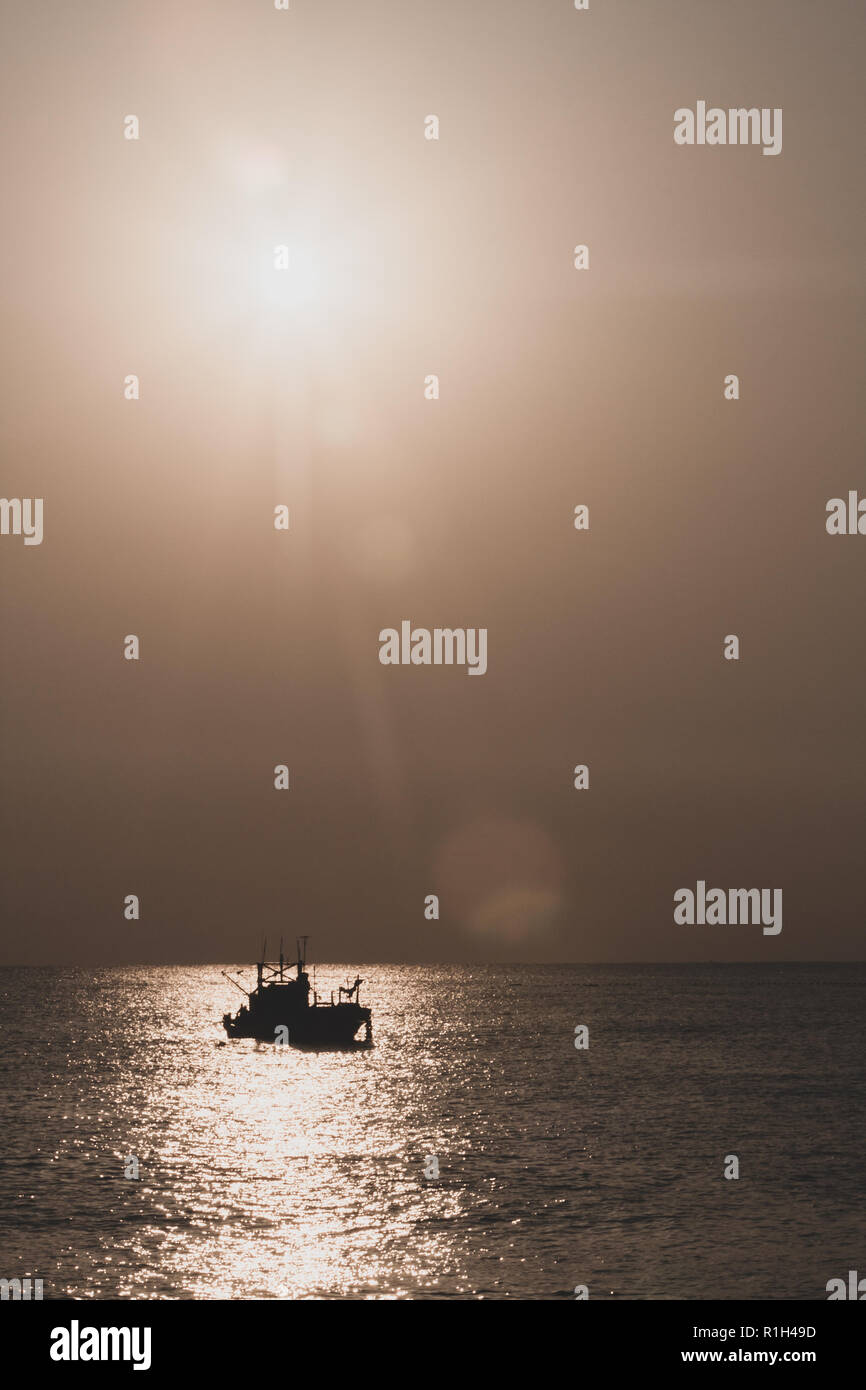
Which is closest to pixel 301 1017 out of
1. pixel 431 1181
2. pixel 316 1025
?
pixel 316 1025

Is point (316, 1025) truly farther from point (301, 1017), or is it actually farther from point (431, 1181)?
point (431, 1181)

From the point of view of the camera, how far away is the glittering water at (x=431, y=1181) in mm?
39000

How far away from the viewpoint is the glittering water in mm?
39000

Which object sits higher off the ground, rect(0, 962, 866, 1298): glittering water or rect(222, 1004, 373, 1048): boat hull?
rect(222, 1004, 373, 1048): boat hull

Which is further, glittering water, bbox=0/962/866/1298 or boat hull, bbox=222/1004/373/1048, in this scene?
boat hull, bbox=222/1004/373/1048

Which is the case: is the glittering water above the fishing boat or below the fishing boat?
below

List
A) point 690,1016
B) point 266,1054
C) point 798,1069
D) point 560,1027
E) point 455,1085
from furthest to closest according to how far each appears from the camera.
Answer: point 690,1016, point 560,1027, point 266,1054, point 798,1069, point 455,1085

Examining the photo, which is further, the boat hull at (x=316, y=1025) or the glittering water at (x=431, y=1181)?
the boat hull at (x=316, y=1025)

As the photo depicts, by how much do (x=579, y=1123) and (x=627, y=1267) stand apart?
35.8 meters

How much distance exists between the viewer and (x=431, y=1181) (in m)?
54.2

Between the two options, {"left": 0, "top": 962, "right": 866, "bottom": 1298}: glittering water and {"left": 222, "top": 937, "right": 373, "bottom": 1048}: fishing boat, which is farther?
{"left": 222, "top": 937, "right": 373, "bottom": 1048}: fishing boat

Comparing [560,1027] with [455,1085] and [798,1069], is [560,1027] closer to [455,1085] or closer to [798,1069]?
[798,1069]

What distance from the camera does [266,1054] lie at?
12356 centimetres
